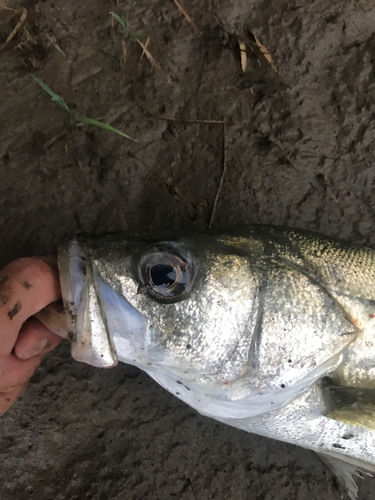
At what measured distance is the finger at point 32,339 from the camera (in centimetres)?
142

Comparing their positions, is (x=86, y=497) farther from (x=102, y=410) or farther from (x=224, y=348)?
(x=224, y=348)

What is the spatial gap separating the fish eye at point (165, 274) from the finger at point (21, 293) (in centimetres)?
32

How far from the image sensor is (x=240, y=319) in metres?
1.38

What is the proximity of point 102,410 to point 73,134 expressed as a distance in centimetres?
142

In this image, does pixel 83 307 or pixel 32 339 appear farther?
pixel 32 339

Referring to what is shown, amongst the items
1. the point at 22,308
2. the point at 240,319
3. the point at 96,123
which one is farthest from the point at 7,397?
the point at 96,123

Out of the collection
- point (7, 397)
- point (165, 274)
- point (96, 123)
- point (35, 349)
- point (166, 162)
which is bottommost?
point (7, 397)

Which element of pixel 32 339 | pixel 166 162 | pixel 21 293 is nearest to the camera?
pixel 21 293

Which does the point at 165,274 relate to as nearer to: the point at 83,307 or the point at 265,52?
the point at 83,307

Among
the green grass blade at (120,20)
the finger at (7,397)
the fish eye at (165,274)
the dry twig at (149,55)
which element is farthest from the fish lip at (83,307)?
the green grass blade at (120,20)

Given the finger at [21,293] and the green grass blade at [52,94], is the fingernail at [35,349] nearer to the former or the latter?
the finger at [21,293]

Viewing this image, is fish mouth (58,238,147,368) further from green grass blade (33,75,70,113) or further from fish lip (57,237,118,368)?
green grass blade (33,75,70,113)

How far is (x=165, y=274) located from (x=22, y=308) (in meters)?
0.48

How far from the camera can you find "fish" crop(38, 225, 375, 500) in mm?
1329
